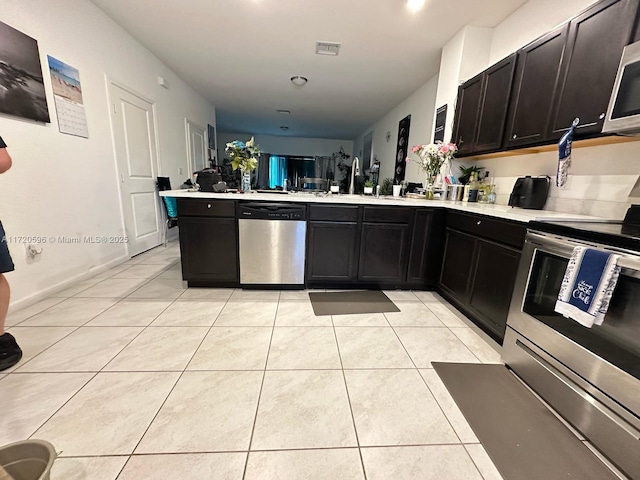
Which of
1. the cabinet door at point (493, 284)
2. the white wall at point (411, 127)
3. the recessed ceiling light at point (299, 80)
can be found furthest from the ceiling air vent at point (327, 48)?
the cabinet door at point (493, 284)

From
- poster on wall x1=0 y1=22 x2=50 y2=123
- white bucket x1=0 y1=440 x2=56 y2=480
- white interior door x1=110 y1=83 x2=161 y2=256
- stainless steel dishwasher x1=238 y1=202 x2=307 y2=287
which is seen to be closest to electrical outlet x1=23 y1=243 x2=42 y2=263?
poster on wall x1=0 y1=22 x2=50 y2=123

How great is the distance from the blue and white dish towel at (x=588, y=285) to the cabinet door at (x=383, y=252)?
1.38 metres

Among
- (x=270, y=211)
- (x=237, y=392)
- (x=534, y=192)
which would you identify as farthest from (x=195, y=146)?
(x=534, y=192)

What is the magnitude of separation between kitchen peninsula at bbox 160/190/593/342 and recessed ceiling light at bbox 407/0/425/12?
1743 millimetres

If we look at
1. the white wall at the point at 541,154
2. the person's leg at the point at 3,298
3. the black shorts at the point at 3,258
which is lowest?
the person's leg at the point at 3,298

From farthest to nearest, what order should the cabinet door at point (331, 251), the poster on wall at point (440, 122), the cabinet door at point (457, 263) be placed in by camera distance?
the poster on wall at point (440, 122) < the cabinet door at point (331, 251) < the cabinet door at point (457, 263)

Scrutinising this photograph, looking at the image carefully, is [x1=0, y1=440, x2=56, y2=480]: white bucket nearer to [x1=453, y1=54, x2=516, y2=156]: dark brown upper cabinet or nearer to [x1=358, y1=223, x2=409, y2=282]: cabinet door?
[x1=358, y1=223, x2=409, y2=282]: cabinet door

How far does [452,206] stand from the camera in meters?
2.29

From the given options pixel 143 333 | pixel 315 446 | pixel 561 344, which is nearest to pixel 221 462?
pixel 315 446

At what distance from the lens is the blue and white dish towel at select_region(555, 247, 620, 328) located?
3.47 ft

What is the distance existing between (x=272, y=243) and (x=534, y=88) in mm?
2390

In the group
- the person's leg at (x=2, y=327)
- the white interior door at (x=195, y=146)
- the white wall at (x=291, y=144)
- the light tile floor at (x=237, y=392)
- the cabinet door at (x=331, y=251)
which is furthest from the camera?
the white wall at (x=291, y=144)

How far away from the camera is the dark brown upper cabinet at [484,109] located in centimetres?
221

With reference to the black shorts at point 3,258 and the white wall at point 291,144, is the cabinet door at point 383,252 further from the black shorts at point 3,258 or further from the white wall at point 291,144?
the white wall at point 291,144
